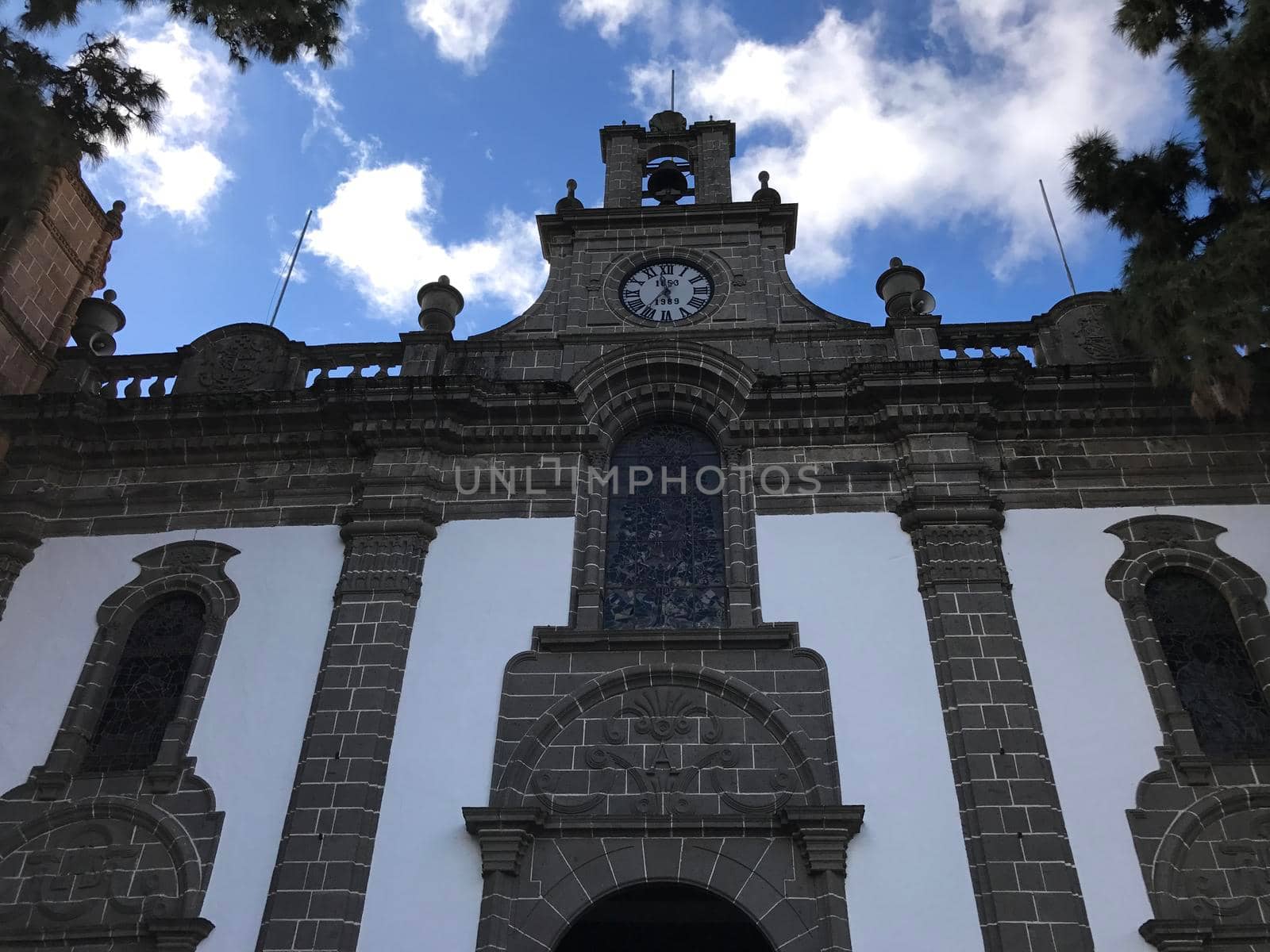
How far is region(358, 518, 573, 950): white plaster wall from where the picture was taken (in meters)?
9.93

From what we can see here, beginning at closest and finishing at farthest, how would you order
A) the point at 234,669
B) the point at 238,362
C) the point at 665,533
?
1. the point at 234,669
2. the point at 665,533
3. the point at 238,362

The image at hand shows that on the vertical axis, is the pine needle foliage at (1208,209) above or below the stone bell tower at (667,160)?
below

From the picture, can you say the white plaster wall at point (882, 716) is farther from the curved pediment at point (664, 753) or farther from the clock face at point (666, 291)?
the clock face at point (666, 291)

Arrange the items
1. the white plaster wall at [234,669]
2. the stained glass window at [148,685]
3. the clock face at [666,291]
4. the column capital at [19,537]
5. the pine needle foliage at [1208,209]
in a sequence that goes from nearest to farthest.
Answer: the pine needle foliage at [1208,209], the white plaster wall at [234,669], the stained glass window at [148,685], the column capital at [19,537], the clock face at [666,291]

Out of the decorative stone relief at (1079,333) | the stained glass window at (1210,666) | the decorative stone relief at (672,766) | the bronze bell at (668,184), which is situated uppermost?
the bronze bell at (668,184)

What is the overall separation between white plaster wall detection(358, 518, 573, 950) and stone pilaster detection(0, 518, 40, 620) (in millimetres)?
4432

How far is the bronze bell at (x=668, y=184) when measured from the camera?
16.5 m

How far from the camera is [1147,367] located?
510 inches

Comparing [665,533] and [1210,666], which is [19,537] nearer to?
[665,533]

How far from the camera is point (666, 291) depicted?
1462cm

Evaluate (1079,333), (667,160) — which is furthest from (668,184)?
(1079,333)

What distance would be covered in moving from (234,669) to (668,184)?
355 inches

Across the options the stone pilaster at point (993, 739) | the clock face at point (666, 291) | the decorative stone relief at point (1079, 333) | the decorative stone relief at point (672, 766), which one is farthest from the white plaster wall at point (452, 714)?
the decorative stone relief at point (1079, 333)

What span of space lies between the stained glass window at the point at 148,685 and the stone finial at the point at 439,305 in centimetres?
436
